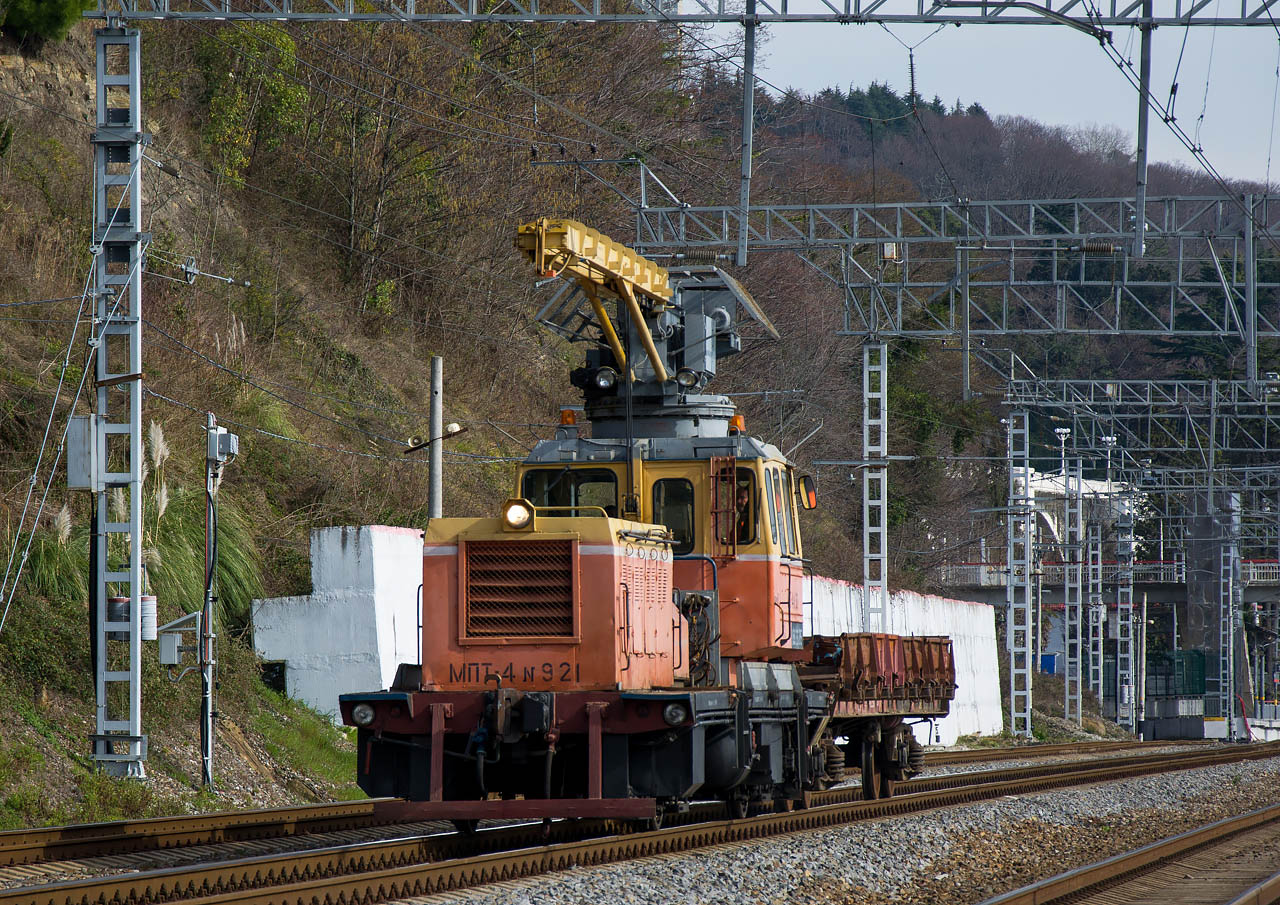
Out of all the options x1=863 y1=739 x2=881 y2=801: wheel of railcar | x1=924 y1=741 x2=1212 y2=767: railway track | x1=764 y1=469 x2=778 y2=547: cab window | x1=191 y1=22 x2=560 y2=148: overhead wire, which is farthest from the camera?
x1=191 y1=22 x2=560 y2=148: overhead wire

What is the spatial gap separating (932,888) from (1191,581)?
199ft

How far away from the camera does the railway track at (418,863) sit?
8656mm

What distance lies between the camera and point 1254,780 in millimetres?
25500

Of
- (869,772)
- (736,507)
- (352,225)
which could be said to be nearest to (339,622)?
(869,772)

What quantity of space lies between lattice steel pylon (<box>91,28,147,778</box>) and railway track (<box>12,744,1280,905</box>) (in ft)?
13.9

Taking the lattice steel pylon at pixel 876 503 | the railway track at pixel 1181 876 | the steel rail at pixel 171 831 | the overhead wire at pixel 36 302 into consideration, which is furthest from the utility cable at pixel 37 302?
the railway track at pixel 1181 876

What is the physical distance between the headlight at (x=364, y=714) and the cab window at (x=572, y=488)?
2.60 meters

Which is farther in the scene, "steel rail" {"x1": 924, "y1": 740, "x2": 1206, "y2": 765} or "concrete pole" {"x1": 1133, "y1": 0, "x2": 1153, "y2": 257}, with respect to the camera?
"steel rail" {"x1": 924, "y1": 740, "x2": 1206, "y2": 765}

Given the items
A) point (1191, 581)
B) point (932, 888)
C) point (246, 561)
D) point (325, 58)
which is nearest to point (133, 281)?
point (246, 561)

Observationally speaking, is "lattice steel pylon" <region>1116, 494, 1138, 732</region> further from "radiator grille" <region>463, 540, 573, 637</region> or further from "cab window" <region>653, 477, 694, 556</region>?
"radiator grille" <region>463, 540, 573, 637</region>

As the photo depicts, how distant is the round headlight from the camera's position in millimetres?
10750

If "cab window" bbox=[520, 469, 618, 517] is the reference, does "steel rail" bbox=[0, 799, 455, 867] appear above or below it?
below

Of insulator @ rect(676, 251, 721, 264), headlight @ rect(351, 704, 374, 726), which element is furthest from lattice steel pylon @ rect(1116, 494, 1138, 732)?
headlight @ rect(351, 704, 374, 726)

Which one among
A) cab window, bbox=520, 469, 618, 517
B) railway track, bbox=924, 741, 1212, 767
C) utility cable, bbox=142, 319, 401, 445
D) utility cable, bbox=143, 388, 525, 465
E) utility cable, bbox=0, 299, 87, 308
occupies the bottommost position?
railway track, bbox=924, 741, 1212, 767
